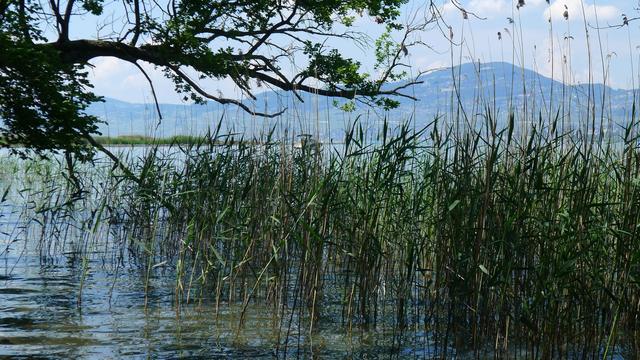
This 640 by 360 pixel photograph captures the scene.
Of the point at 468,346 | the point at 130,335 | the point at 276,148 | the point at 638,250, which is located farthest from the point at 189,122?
the point at 638,250

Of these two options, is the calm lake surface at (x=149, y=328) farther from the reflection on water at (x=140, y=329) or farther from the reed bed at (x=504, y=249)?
the reed bed at (x=504, y=249)

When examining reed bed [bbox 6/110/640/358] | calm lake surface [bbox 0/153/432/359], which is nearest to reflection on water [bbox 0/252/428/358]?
calm lake surface [bbox 0/153/432/359]

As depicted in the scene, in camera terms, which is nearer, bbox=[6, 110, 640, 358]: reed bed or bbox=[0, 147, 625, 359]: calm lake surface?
bbox=[6, 110, 640, 358]: reed bed

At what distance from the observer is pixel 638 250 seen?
4.50 m

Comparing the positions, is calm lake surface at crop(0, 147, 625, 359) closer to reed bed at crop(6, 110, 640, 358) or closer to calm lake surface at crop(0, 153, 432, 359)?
calm lake surface at crop(0, 153, 432, 359)

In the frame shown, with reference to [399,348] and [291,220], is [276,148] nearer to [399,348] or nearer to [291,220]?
[291,220]

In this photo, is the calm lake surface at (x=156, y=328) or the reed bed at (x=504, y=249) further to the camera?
the calm lake surface at (x=156, y=328)

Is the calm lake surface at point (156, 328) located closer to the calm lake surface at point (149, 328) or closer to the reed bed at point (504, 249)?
the calm lake surface at point (149, 328)

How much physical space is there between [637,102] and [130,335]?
3984mm

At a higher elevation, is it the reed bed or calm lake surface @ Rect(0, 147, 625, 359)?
the reed bed

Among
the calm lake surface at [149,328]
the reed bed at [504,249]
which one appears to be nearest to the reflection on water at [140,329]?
the calm lake surface at [149,328]

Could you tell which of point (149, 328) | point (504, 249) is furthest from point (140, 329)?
point (504, 249)

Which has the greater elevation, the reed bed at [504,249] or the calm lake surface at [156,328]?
the reed bed at [504,249]

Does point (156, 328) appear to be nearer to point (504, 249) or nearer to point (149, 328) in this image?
point (149, 328)
